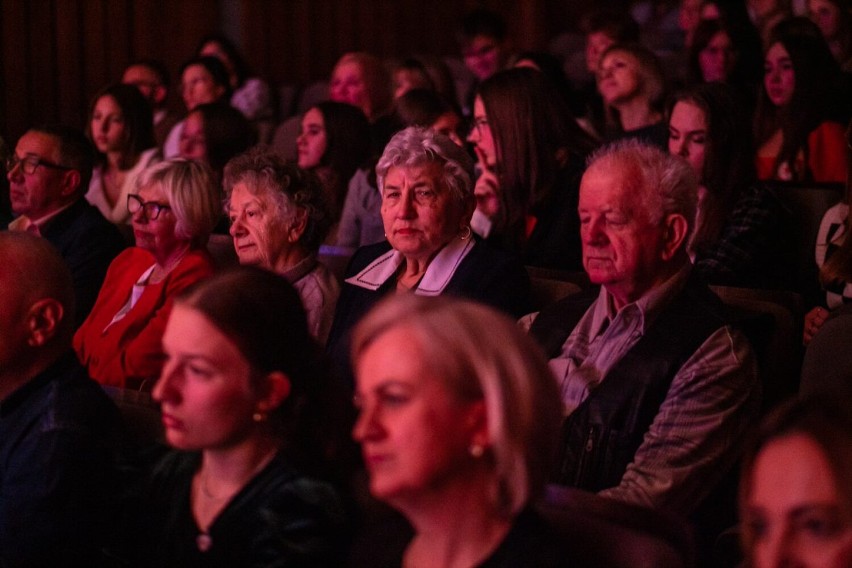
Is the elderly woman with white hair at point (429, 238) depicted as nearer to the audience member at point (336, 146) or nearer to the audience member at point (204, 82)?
the audience member at point (336, 146)

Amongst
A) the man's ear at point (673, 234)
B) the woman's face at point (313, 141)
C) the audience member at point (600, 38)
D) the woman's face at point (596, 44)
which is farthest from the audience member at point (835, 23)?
the man's ear at point (673, 234)

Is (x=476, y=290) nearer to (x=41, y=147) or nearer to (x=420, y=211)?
(x=420, y=211)

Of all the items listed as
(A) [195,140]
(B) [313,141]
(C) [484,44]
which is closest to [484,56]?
(C) [484,44]

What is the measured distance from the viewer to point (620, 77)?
5176 millimetres

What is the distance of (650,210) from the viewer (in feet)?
7.89

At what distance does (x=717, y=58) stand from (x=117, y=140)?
274cm

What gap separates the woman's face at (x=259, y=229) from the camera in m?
3.19

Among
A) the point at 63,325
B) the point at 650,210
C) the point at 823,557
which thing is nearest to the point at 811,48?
the point at 650,210

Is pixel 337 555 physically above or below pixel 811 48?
below

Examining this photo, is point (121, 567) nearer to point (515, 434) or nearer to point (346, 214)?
point (515, 434)

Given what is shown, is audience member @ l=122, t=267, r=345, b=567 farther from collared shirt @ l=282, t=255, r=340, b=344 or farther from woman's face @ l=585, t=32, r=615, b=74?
woman's face @ l=585, t=32, r=615, b=74

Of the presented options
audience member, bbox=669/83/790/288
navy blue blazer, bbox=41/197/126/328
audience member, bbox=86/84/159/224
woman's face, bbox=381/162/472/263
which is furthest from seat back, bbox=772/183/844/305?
audience member, bbox=86/84/159/224

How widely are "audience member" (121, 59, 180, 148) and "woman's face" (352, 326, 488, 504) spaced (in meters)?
5.29

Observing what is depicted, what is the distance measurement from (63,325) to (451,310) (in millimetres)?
971
